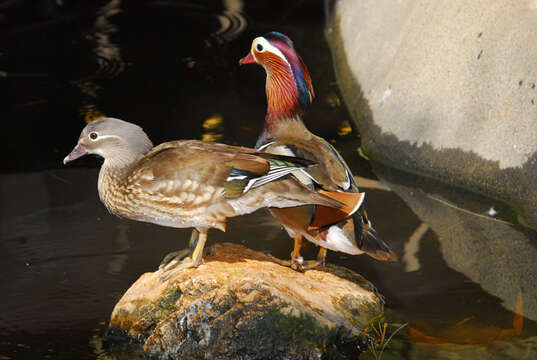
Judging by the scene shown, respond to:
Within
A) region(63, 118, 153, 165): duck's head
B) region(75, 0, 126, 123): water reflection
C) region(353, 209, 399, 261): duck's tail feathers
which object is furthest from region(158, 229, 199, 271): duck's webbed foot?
region(75, 0, 126, 123): water reflection

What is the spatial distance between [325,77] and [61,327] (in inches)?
200

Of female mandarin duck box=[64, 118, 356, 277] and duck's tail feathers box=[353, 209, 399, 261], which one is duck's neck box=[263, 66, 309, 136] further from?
duck's tail feathers box=[353, 209, 399, 261]

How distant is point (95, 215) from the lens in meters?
5.45

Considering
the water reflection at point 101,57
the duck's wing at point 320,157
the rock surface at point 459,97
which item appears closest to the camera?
the duck's wing at point 320,157

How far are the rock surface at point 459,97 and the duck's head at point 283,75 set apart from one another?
180 centimetres

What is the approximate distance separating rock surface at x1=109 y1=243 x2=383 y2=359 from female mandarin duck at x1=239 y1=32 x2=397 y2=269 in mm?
284

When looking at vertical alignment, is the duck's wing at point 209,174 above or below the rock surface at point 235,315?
above

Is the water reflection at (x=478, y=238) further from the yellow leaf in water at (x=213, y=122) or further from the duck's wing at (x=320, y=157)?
the yellow leaf in water at (x=213, y=122)

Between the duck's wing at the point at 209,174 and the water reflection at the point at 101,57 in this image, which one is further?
the water reflection at the point at 101,57

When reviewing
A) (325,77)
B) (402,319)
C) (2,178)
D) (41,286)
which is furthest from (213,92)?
(402,319)

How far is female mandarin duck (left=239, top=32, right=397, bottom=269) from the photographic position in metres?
4.01

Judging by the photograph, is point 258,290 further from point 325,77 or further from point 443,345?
point 325,77

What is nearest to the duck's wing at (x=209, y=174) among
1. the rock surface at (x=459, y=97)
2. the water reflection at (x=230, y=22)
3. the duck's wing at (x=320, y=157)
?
the duck's wing at (x=320, y=157)

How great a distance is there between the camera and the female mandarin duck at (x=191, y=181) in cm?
378
